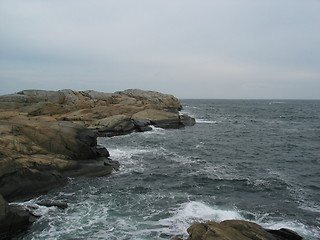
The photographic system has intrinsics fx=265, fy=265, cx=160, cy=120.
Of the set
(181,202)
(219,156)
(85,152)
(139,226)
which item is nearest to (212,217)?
(181,202)

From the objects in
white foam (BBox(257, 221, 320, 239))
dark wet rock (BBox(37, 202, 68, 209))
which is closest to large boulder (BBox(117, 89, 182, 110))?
dark wet rock (BBox(37, 202, 68, 209))

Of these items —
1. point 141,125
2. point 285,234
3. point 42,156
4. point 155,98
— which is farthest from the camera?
point 155,98

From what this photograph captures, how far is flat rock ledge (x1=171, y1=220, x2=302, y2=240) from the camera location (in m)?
10.0

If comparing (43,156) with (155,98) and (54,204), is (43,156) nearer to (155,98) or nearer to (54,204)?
(54,204)

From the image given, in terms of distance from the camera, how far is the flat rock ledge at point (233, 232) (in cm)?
1001

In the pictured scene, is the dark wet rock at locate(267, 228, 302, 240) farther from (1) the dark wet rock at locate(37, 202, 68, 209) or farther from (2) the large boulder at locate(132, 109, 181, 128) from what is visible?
(2) the large boulder at locate(132, 109, 181, 128)

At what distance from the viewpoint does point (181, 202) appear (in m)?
17.1

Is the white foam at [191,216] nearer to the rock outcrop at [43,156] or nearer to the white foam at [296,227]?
the white foam at [296,227]

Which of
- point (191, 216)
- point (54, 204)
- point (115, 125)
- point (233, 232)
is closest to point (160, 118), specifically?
point (115, 125)

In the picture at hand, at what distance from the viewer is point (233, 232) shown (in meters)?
10.4

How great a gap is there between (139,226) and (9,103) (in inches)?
1760

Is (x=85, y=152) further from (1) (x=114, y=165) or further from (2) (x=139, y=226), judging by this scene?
(2) (x=139, y=226)

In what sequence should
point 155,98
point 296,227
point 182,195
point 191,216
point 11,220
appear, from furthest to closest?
point 155,98 < point 182,195 < point 191,216 < point 296,227 < point 11,220

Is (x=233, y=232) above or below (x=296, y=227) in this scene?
above
